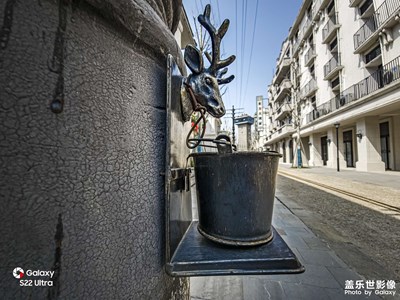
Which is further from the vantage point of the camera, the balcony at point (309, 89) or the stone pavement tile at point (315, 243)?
the balcony at point (309, 89)

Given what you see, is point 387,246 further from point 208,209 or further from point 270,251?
point 208,209

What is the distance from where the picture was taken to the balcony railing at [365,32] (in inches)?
455

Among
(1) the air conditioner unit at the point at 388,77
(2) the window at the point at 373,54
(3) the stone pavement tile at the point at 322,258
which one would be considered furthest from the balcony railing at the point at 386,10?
(3) the stone pavement tile at the point at 322,258

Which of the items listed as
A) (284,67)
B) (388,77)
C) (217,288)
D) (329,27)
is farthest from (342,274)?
(284,67)

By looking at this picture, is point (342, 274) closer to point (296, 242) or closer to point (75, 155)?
point (296, 242)

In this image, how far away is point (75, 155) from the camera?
0.56 meters

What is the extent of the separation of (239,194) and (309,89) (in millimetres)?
22718

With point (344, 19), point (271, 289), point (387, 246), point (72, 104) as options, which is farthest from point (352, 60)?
point (72, 104)

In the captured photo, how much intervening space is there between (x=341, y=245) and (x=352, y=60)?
15.8 metres

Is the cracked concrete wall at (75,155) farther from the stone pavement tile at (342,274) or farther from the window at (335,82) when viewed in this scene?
the window at (335,82)

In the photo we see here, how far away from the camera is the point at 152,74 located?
33.4 inches

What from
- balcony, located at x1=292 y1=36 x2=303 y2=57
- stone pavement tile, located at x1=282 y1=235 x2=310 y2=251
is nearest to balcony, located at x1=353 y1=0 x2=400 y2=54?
balcony, located at x1=292 y1=36 x2=303 y2=57

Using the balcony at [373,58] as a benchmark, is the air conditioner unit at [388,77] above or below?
below

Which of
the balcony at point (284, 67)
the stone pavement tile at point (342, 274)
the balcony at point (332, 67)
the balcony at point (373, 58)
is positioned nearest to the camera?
the stone pavement tile at point (342, 274)
